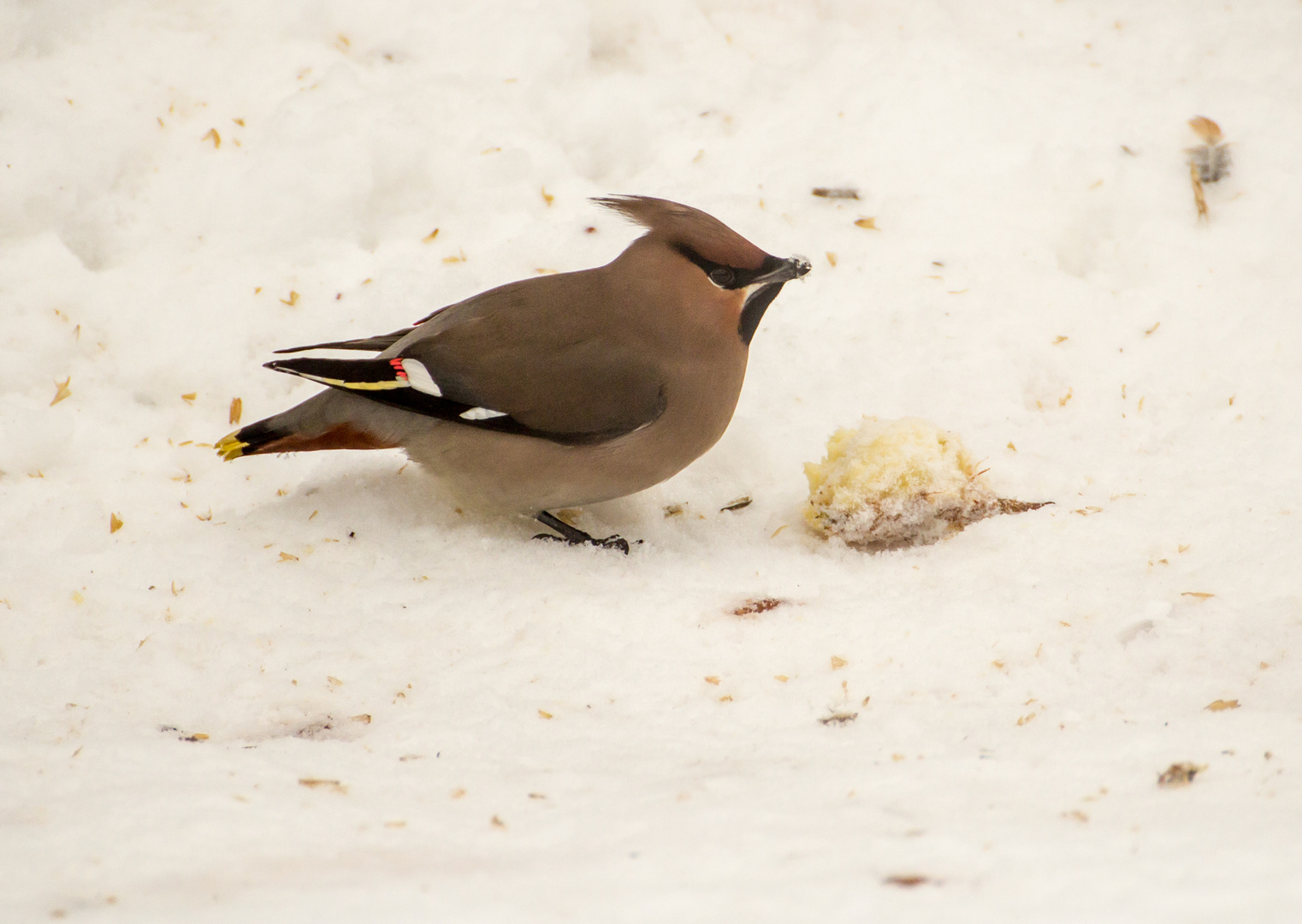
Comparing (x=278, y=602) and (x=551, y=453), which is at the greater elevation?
(x=551, y=453)

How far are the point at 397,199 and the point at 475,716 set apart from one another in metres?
2.43

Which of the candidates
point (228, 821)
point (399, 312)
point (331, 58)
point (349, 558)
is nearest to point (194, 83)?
point (331, 58)

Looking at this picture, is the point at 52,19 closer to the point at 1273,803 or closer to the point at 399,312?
the point at 399,312

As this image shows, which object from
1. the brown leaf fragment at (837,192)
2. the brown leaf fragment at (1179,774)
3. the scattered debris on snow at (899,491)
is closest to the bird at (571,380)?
the scattered debris on snow at (899,491)

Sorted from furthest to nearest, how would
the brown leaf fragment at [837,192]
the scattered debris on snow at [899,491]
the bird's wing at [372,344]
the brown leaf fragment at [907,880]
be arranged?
1. the brown leaf fragment at [837,192]
2. the bird's wing at [372,344]
3. the scattered debris on snow at [899,491]
4. the brown leaf fragment at [907,880]

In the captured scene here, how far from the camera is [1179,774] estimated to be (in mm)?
1908

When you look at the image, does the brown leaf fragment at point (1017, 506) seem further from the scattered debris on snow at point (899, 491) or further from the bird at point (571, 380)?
the bird at point (571, 380)

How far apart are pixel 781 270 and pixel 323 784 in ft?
6.06

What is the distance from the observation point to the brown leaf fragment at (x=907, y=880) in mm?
1566

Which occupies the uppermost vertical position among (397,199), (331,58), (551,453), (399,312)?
(331,58)

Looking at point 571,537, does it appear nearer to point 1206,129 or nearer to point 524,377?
point 524,377

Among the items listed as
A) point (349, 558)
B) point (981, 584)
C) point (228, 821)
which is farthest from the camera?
point (349, 558)

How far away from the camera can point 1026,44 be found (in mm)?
4789

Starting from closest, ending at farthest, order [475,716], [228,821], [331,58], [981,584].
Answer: [228,821] < [475,716] < [981,584] < [331,58]
